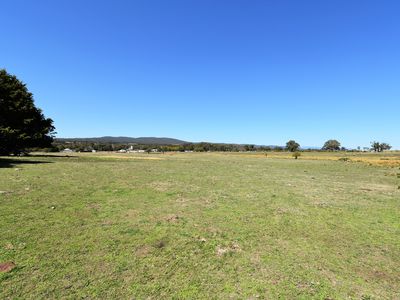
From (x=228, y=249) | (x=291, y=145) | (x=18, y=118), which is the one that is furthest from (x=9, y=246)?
(x=291, y=145)

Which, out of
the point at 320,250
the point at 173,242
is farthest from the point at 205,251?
the point at 320,250

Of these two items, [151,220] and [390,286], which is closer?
[390,286]

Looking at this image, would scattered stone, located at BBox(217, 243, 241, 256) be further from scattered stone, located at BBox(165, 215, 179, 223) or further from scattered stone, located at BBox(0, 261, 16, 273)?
scattered stone, located at BBox(0, 261, 16, 273)

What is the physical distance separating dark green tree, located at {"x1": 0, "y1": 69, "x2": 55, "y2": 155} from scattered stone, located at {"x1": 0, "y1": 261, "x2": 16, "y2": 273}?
3194 centimetres

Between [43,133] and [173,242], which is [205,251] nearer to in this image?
[173,242]

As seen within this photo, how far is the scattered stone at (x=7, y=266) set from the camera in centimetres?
530

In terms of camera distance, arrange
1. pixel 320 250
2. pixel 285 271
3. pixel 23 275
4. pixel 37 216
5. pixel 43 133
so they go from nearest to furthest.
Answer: pixel 23 275, pixel 285 271, pixel 320 250, pixel 37 216, pixel 43 133

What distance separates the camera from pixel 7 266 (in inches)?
215

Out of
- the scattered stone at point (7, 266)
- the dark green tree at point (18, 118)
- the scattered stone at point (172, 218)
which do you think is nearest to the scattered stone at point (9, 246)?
the scattered stone at point (7, 266)

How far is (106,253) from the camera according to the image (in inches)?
246

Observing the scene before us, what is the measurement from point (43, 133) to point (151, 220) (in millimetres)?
40973

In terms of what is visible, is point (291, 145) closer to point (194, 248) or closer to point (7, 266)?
point (194, 248)

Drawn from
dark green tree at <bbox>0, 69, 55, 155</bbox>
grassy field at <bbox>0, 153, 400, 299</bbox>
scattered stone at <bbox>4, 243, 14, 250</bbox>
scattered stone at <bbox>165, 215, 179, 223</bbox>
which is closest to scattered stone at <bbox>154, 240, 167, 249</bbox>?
grassy field at <bbox>0, 153, 400, 299</bbox>

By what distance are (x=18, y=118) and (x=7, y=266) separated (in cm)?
3940
